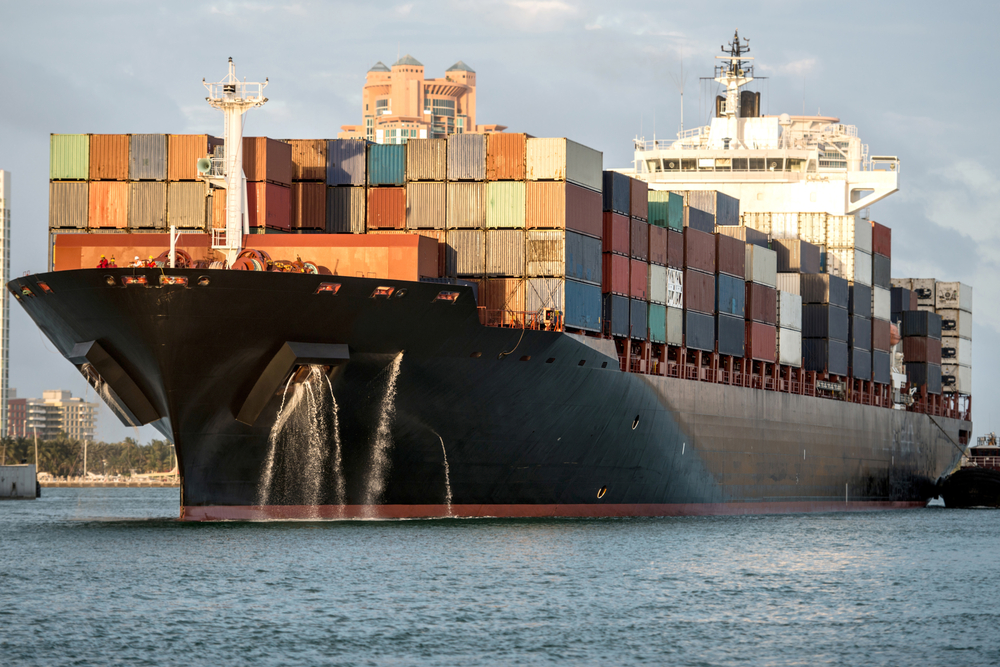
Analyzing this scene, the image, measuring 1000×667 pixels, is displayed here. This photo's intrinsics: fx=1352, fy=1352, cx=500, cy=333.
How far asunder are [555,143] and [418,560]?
1247 cm

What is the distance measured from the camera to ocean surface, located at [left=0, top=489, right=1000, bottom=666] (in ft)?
63.1

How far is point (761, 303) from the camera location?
150ft

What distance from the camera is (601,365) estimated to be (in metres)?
35.3

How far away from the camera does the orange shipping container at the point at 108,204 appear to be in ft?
113

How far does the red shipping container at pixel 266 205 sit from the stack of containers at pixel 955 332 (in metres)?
40.5

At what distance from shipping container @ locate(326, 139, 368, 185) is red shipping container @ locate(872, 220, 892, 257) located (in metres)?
26.7

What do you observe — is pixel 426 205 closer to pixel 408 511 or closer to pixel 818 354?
pixel 408 511

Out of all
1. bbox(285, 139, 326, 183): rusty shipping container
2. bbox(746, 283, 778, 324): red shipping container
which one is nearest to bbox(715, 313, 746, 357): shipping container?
bbox(746, 283, 778, 324): red shipping container

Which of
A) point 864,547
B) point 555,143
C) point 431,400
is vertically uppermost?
point 555,143

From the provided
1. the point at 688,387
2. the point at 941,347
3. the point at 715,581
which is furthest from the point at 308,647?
the point at 941,347

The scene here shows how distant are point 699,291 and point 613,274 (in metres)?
5.92

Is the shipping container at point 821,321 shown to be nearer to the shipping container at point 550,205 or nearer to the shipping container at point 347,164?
the shipping container at point 550,205

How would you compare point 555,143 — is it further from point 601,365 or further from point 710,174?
point 710,174

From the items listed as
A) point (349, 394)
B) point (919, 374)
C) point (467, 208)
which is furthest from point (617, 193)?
point (919, 374)
